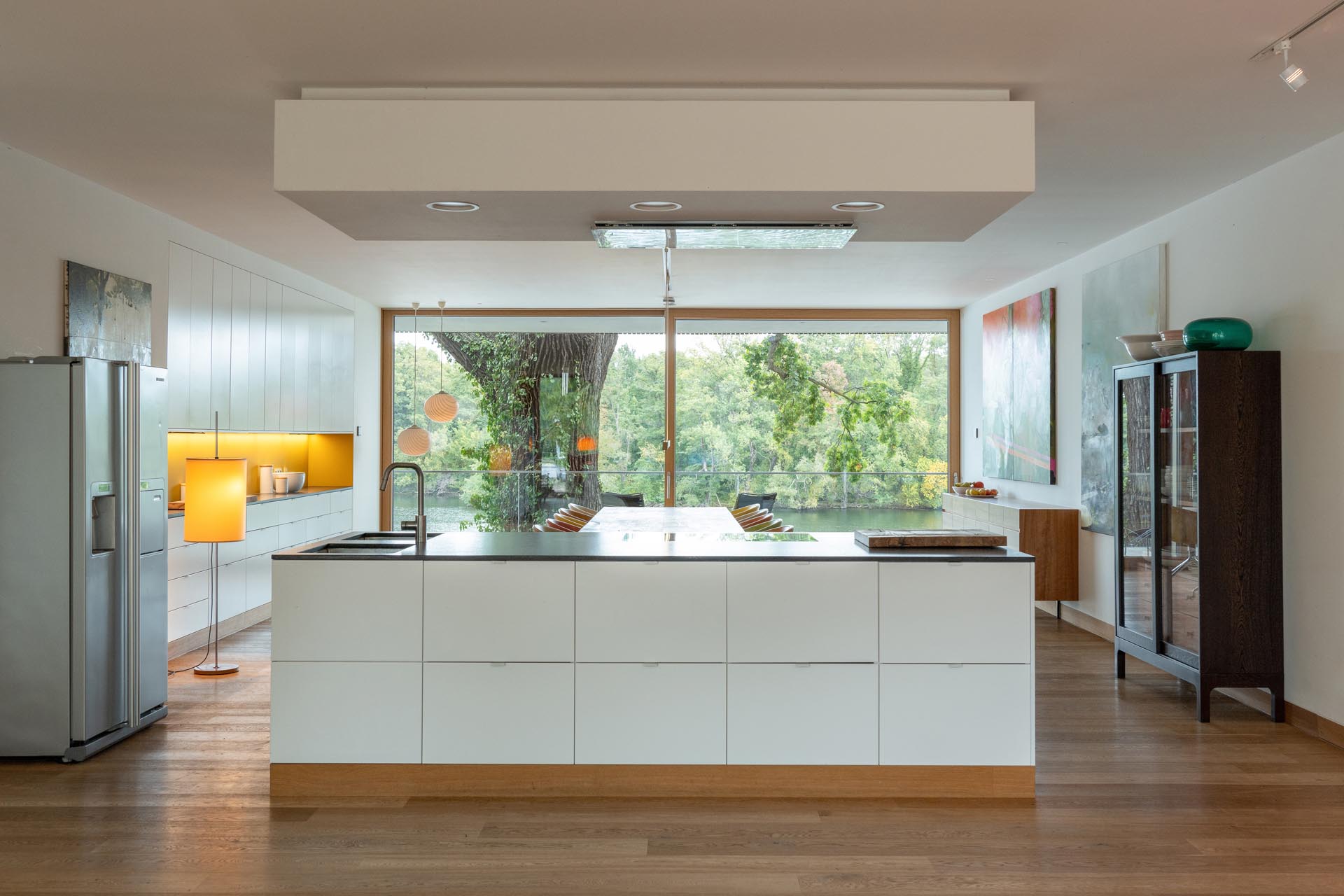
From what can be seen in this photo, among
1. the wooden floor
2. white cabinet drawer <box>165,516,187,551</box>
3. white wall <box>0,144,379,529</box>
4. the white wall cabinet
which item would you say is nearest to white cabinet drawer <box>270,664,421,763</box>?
the wooden floor

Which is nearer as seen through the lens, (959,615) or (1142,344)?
(959,615)

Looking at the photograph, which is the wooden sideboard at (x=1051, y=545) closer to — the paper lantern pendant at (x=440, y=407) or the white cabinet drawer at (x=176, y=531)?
the paper lantern pendant at (x=440, y=407)

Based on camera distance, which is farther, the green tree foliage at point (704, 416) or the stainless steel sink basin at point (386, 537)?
the green tree foliage at point (704, 416)

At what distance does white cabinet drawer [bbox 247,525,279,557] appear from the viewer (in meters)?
6.77

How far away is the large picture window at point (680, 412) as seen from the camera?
31.2 feet

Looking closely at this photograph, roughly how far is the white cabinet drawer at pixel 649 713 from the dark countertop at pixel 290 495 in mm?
3588

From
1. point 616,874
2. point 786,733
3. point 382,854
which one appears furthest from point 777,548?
point 382,854

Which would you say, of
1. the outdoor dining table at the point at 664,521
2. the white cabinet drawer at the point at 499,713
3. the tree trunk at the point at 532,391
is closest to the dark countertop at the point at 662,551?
the white cabinet drawer at the point at 499,713

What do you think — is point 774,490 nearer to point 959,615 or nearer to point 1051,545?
point 1051,545

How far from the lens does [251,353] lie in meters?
6.84

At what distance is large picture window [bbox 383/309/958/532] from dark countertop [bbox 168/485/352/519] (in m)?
1.11

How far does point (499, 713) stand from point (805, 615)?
119cm

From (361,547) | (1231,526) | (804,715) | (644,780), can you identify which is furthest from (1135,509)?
(361,547)

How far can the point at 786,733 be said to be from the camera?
3.49 m
